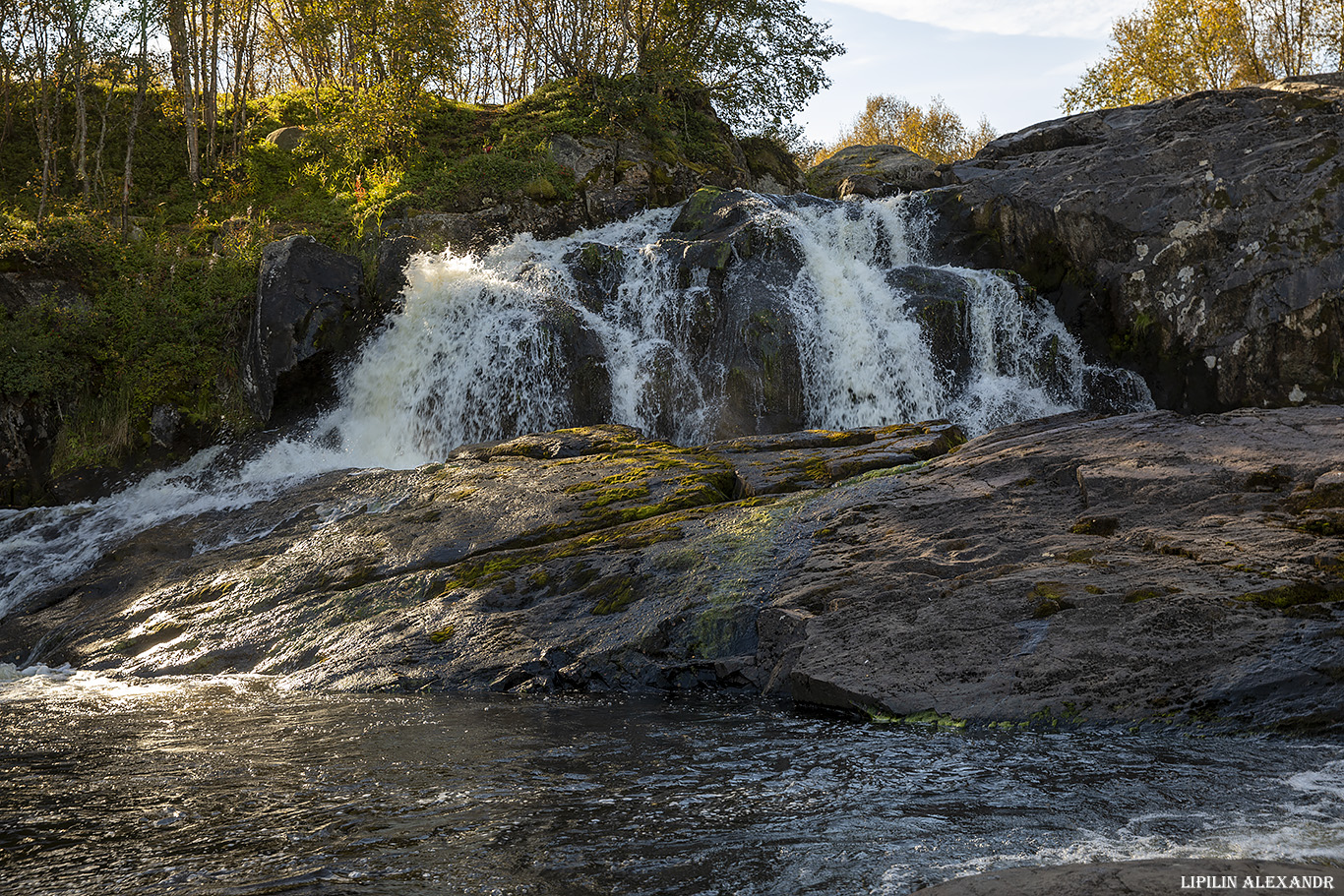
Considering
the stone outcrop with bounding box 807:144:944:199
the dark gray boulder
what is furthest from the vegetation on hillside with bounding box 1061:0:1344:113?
the dark gray boulder

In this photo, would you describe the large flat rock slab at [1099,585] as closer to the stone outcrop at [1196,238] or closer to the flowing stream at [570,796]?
the flowing stream at [570,796]

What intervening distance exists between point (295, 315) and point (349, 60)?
1366 centimetres

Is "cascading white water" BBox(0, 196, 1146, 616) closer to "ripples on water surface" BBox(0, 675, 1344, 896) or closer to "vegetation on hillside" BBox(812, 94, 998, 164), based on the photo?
"ripples on water surface" BBox(0, 675, 1344, 896)

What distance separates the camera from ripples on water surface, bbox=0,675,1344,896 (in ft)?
10.9

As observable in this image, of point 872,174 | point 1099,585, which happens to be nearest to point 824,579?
point 1099,585

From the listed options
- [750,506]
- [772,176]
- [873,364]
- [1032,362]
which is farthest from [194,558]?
[772,176]

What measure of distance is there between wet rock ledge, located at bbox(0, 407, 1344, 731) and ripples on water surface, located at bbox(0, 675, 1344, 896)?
534 mm

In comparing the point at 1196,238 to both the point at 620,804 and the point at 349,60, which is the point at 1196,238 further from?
the point at 349,60

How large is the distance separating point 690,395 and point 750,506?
20.1 feet

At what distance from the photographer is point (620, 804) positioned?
4.12 m

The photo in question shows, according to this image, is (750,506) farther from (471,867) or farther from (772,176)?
(772,176)

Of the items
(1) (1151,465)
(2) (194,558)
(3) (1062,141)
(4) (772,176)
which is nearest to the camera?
(1) (1151,465)

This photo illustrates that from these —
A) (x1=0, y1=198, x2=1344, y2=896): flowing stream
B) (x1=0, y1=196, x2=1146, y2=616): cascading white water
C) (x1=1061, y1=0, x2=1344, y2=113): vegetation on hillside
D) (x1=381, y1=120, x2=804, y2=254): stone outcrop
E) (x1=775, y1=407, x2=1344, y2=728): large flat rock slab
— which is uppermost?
(x1=1061, y1=0, x2=1344, y2=113): vegetation on hillside

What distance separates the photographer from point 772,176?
2675cm
